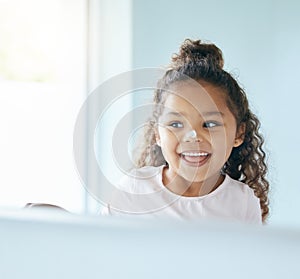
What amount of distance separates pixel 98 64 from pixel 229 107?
0.63 m

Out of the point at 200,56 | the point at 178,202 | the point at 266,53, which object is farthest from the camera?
the point at 266,53

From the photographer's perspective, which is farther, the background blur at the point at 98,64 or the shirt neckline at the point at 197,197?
the background blur at the point at 98,64

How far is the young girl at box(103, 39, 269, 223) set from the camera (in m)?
0.51

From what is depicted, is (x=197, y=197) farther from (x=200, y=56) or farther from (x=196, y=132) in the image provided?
(x=200, y=56)

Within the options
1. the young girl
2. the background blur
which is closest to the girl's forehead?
the young girl

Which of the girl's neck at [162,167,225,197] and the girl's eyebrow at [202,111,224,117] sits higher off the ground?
the girl's eyebrow at [202,111,224,117]

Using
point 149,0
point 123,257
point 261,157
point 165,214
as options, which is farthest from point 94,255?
point 149,0

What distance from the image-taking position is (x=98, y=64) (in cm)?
116

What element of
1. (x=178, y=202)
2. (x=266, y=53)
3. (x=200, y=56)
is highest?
(x=266, y=53)

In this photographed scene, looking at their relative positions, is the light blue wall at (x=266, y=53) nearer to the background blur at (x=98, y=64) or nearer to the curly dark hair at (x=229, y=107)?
the background blur at (x=98, y=64)

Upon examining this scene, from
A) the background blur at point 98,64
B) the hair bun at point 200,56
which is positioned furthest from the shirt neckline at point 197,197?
the background blur at point 98,64

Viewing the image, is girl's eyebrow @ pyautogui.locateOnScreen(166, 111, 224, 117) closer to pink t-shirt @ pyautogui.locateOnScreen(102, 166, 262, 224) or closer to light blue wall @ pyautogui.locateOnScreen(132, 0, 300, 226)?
pink t-shirt @ pyautogui.locateOnScreen(102, 166, 262, 224)

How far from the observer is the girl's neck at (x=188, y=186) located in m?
0.52

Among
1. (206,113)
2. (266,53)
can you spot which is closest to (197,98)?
(206,113)
